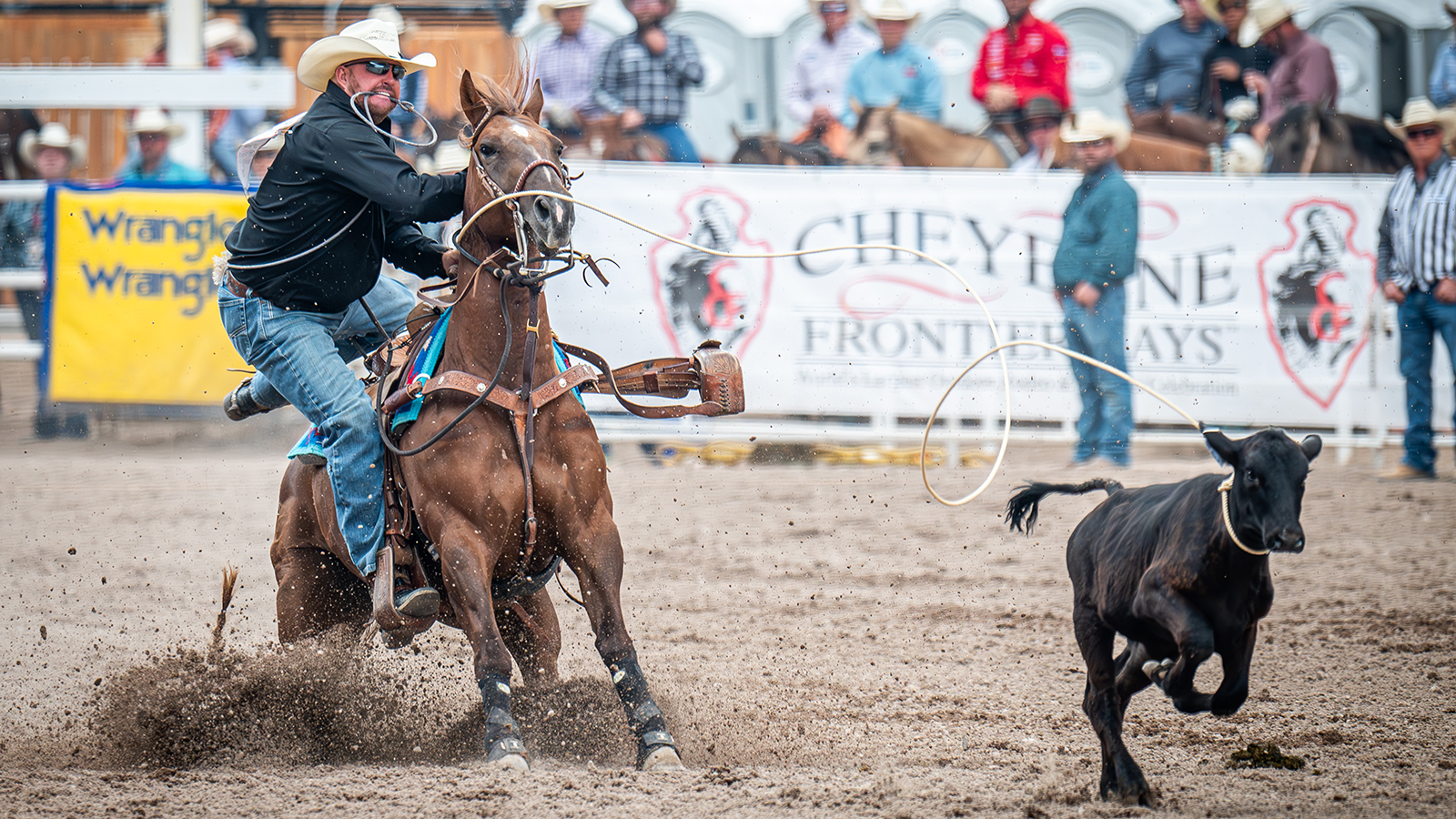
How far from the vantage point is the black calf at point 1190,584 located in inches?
141

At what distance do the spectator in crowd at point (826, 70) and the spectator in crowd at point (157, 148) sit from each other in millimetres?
4740

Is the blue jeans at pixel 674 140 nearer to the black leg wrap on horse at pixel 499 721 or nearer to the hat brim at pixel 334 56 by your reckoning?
the hat brim at pixel 334 56

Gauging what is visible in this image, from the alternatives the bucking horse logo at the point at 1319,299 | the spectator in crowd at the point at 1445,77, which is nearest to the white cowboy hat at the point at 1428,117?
the bucking horse logo at the point at 1319,299

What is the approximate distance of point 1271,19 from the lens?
393 inches

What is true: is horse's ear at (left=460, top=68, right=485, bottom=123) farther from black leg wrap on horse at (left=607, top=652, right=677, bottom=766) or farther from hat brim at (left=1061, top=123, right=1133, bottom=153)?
hat brim at (left=1061, top=123, right=1133, bottom=153)

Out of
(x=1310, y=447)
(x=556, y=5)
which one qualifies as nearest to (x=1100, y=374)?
(x=556, y=5)

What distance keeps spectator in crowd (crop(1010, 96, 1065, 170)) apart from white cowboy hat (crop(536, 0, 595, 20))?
3.52 metres

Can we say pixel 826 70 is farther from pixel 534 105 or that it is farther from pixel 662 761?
pixel 662 761

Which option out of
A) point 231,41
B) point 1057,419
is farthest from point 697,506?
point 231,41

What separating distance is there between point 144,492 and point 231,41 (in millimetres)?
4996

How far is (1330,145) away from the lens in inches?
385

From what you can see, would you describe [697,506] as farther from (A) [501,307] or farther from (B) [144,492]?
(A) [501,307]

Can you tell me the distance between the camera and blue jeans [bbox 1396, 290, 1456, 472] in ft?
28.6

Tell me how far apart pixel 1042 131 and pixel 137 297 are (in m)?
6.63
